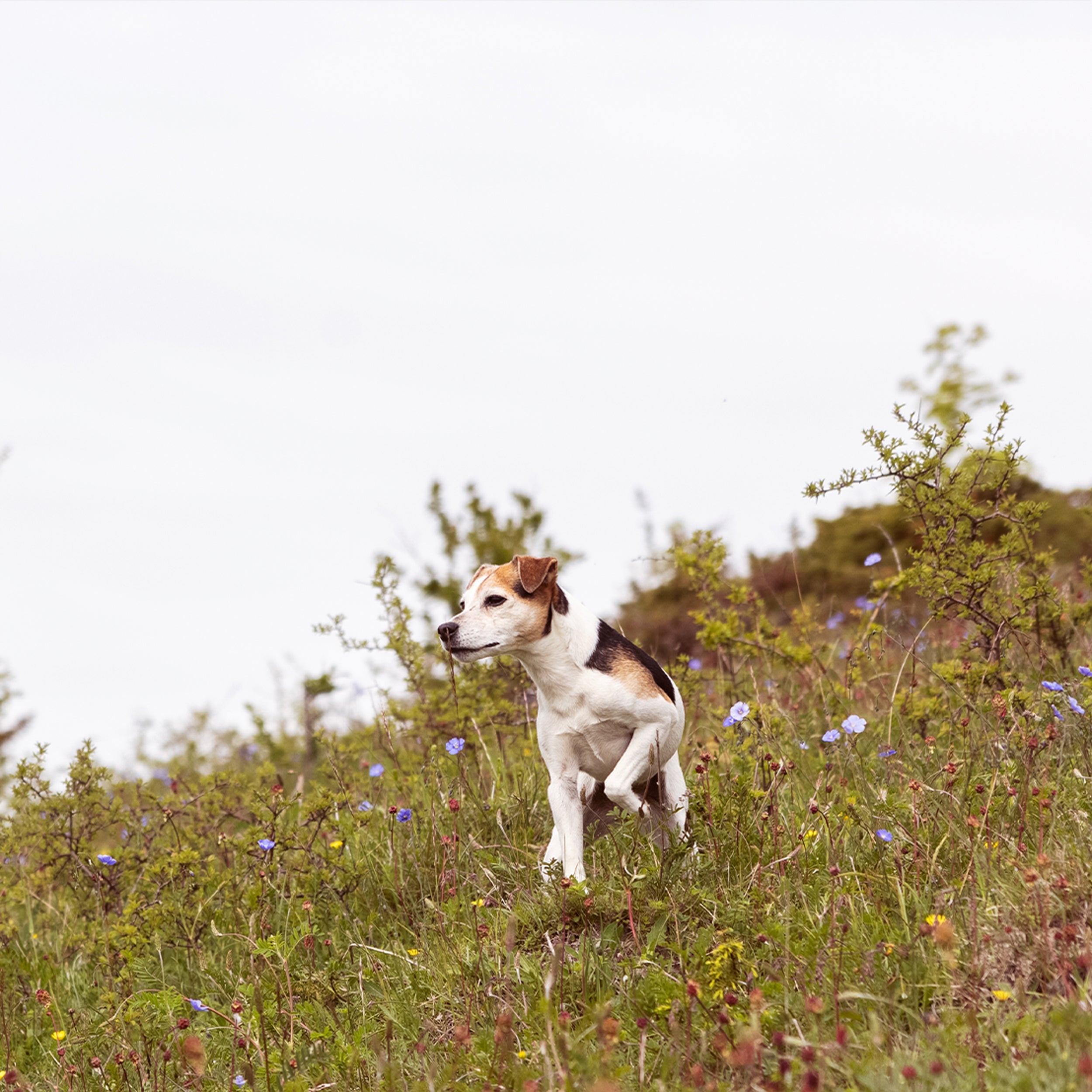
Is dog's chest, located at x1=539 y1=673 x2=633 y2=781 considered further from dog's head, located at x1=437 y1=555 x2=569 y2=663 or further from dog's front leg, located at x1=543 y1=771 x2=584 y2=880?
dog's head, located at x1=437 y1=555 x2=569 y2=663

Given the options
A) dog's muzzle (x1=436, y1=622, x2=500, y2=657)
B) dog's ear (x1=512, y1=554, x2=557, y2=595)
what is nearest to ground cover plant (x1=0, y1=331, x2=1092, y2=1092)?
dog's muzzle (x1=436, y1=622, x2=500, y2=657)

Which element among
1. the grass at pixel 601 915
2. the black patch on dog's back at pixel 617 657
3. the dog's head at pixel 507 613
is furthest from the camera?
the black patch on dog's back at pixel 617 657

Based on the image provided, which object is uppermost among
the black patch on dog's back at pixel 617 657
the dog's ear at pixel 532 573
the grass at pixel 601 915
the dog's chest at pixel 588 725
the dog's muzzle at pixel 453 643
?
the dog's ear at pixel 532 573

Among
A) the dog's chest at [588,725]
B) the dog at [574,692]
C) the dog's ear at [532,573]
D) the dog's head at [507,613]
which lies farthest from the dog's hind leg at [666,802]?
the dog's ear at [532,573]

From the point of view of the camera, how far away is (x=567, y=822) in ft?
16.1

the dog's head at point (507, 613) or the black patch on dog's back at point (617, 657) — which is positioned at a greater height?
the dog's head at point (507, 613)

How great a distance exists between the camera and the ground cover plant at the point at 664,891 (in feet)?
10.7

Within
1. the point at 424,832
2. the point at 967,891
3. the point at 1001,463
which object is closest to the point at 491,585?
the point at 424,832

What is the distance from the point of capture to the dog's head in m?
4.71

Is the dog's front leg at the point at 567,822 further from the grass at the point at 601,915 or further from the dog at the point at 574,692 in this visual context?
the grass at the point at 601,915

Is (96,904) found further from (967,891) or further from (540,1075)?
(967,891)

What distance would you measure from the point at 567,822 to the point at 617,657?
0.80 metres

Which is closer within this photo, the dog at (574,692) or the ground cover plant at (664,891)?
the ground cover plant at (664,891)

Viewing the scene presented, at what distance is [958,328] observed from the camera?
1368 centimetres
